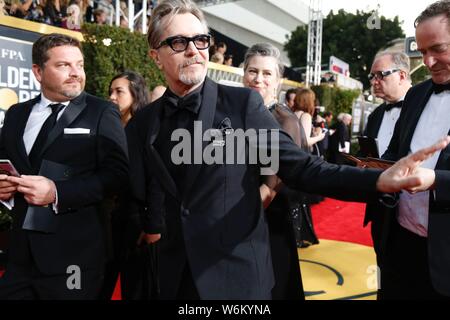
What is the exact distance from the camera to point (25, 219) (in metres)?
2.08

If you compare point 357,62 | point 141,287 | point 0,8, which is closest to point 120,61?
point 0,8

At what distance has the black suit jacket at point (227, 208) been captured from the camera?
1608 mm

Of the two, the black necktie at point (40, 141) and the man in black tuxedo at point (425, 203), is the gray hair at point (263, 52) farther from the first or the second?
the black necktie at point (40, 141)

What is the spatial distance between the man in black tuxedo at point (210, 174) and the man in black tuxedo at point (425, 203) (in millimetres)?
422

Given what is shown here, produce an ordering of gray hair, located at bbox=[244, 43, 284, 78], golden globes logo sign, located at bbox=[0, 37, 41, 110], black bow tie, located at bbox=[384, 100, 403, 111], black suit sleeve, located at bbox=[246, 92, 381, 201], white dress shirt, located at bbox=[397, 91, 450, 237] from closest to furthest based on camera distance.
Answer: black suit sleeve, located at bbox=[246, 92, 381, 201] → white dress shirt, located at bbox=[397, 91, 450, 237] → gray hair, located at bbox=[244, 43, 284, 78] → black bow tie, located at bbox=[384, 100, 403, 111] → golden globes logo sign, located at bbox=[0, 37, 41, 110]

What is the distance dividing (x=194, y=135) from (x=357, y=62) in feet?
132

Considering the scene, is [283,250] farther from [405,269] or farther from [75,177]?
[75,177]

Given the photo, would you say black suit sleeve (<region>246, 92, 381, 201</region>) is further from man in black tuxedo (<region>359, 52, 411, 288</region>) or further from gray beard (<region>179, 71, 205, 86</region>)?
man in black tuxedo (<region>359, 52, 411, 288</region>)

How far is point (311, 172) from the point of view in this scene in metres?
1.59

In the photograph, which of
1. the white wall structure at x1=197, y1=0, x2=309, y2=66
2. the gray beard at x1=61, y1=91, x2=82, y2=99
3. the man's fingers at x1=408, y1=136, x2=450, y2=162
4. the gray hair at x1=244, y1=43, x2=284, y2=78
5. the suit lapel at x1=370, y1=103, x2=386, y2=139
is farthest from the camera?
the white wall structure at x1=197, y1=0, x2=309, y2=66

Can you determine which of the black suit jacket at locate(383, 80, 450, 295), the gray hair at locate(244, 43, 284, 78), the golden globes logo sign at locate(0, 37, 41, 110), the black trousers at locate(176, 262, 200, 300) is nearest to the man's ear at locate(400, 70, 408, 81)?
the gray hair at locate(244, 43, 284, 78)

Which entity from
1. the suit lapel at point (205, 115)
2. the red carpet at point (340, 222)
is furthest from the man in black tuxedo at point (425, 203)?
the red carpet at point (340, 222)

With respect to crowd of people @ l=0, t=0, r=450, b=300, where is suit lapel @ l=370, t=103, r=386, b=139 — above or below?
above

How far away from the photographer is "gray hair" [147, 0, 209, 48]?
176 centimetres
